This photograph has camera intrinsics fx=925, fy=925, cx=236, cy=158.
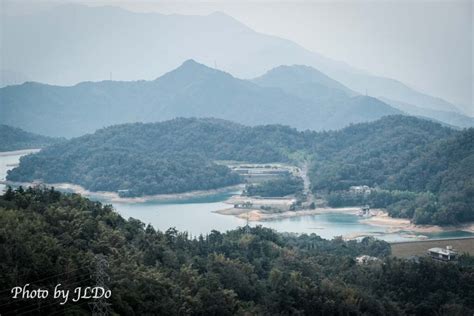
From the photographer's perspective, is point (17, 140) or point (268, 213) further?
point (17, 140)

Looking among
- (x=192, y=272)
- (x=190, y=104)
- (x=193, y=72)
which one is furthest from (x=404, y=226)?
(x=193, y=72)

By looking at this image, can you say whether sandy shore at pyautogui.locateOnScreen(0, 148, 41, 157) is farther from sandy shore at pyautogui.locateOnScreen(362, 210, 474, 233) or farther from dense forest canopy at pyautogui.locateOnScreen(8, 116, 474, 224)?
sandy shore at pyautogui.locateOnScreen(362, 210, 474, 233)

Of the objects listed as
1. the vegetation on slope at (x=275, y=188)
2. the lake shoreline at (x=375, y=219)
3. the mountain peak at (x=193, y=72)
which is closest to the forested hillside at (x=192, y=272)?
the lake shoreline at (x=375, y=219)

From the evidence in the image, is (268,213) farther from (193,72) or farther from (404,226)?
(193,72)

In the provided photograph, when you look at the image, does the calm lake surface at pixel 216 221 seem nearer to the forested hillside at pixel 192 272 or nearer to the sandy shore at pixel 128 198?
the sandy shore at pixel 128 198

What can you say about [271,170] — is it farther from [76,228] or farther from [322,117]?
[322,117]

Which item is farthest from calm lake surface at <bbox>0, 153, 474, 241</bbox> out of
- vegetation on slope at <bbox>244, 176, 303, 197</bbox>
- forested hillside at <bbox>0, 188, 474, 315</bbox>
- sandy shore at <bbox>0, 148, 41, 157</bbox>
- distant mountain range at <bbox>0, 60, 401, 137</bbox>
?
distant mountain range at <bbox>0, 60, 401, 137</bbox>

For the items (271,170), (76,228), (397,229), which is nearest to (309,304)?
(76,228)
